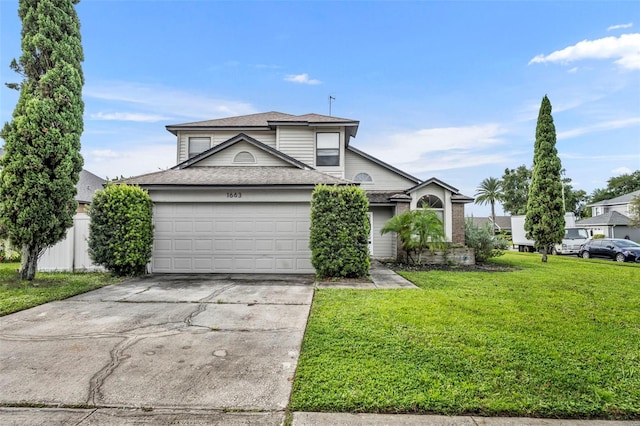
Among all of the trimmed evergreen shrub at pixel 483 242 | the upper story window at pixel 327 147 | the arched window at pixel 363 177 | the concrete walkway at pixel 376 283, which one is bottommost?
the concrete walkway at pixel 376 283

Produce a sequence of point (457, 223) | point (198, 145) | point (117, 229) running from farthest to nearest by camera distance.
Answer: point (198, 145) < point (457, 223) < point (117, 229)

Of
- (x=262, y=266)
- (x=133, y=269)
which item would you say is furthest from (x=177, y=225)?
(x=262, y=266)

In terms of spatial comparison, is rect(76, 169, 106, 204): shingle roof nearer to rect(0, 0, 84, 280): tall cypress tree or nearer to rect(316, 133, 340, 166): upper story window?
rect(0, 0, 84, 280): tall cypress tree

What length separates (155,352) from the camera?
3.84m

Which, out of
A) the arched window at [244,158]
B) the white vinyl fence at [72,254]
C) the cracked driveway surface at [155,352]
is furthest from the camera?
the arched window at [244,158]

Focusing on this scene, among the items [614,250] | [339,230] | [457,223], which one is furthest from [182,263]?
[614,250]

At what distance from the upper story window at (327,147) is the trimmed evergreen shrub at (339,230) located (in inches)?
231

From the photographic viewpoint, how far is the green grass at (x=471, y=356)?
9.04 feet

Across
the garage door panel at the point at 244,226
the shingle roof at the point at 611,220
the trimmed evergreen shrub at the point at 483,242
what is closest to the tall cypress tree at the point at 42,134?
the garage door panel at the point at 244,226

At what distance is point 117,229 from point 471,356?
9.28m

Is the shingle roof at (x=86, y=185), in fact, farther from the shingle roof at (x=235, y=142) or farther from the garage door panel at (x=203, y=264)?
the garage door panel at (x=203, y=264)

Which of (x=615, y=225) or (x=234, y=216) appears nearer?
(x=234, y=216)

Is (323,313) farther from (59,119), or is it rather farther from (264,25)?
(264,25)

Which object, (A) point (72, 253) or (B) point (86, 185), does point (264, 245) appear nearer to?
(A) point (72, 253)
